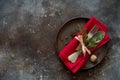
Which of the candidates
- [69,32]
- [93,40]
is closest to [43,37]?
[69,32]

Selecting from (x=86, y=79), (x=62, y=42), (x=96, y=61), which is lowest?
(x=86, y=79)

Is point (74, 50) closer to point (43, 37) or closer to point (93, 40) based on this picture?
point (93, 40)

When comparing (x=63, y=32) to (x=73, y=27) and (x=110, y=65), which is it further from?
(x=110, y=65)

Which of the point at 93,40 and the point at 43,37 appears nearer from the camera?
the point at 93,40

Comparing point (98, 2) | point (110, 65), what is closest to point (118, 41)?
point (110, 65)

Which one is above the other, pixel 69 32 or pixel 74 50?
pixel 69 32

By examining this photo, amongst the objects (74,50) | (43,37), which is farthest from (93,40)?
(43,37)

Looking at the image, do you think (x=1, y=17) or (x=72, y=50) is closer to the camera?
(x=72, y=50)

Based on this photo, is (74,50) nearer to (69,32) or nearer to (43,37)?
(69,32)
